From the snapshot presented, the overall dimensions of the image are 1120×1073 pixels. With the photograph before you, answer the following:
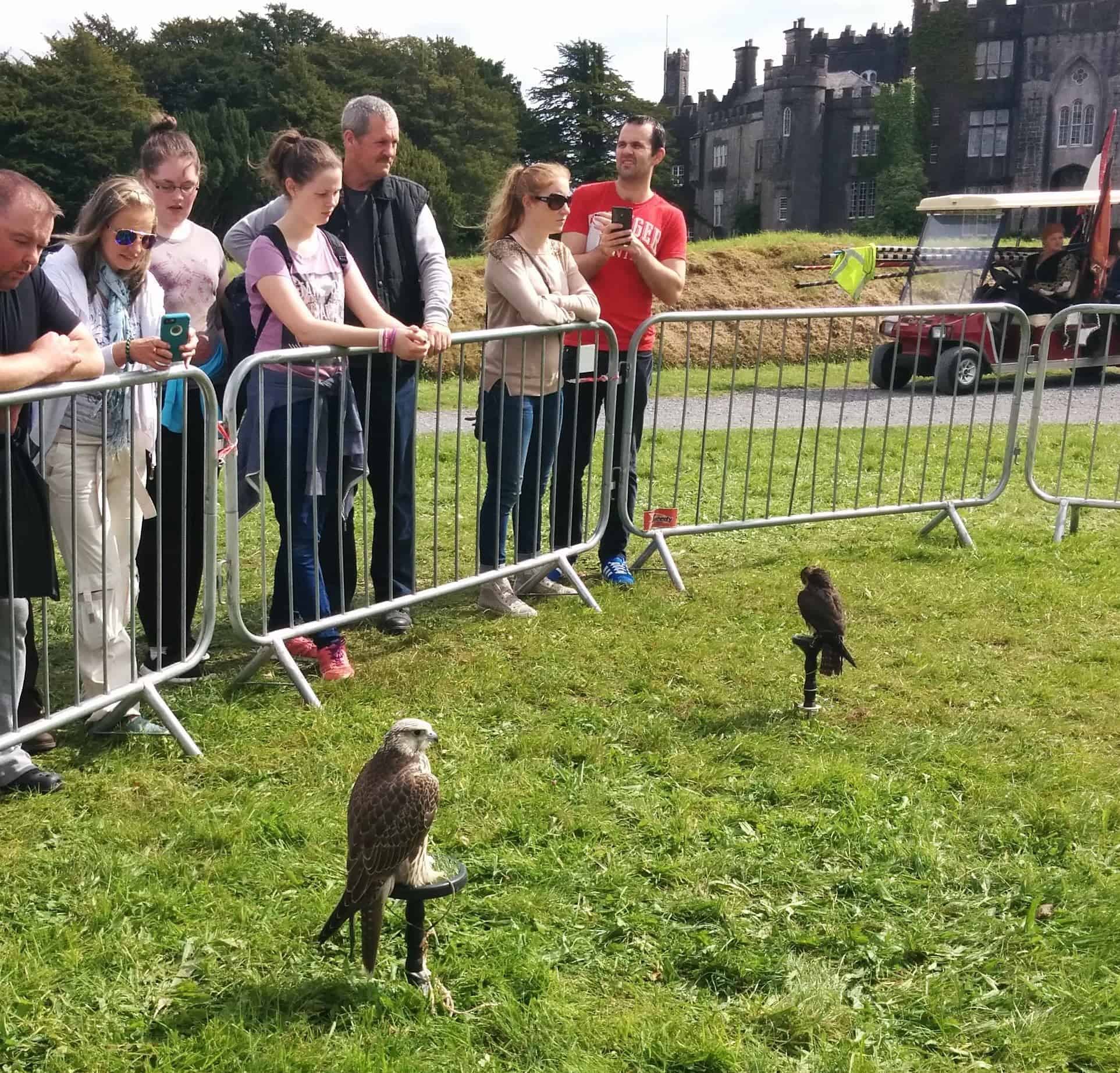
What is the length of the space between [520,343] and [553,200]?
2.28ft

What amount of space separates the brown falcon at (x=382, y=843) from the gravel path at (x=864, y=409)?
8.95m

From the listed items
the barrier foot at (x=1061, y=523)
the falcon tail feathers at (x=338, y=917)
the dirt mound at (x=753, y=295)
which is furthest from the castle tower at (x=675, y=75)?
the falcon tail feathers at (x=338, y=917)

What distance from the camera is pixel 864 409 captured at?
1300 centimetres

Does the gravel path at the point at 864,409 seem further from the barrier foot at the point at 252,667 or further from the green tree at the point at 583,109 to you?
the green tree at the point at 583,109

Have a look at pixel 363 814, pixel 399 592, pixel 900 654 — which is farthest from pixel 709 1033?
pixel 399 592

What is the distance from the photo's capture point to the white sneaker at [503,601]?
19.9 ft

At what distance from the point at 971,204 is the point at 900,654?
13.9 meters

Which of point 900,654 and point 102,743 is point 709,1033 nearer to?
point 102,743

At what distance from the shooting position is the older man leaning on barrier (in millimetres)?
3740

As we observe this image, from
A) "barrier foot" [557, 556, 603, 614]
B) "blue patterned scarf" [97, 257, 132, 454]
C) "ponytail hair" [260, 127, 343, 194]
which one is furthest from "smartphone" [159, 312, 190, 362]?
"barrier foot" [557, 556, 603, 614]

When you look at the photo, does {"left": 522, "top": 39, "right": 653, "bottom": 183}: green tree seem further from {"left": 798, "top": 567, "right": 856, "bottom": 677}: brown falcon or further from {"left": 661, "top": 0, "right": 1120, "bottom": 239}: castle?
{"left": 798, "top": 567, "right": 856, "bottom": 677}: brown falcon

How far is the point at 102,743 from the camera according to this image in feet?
14.6

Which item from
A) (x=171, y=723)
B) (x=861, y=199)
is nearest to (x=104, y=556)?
(x=171, y=723)

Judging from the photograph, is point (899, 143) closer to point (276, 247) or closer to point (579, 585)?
point (579, 585)
